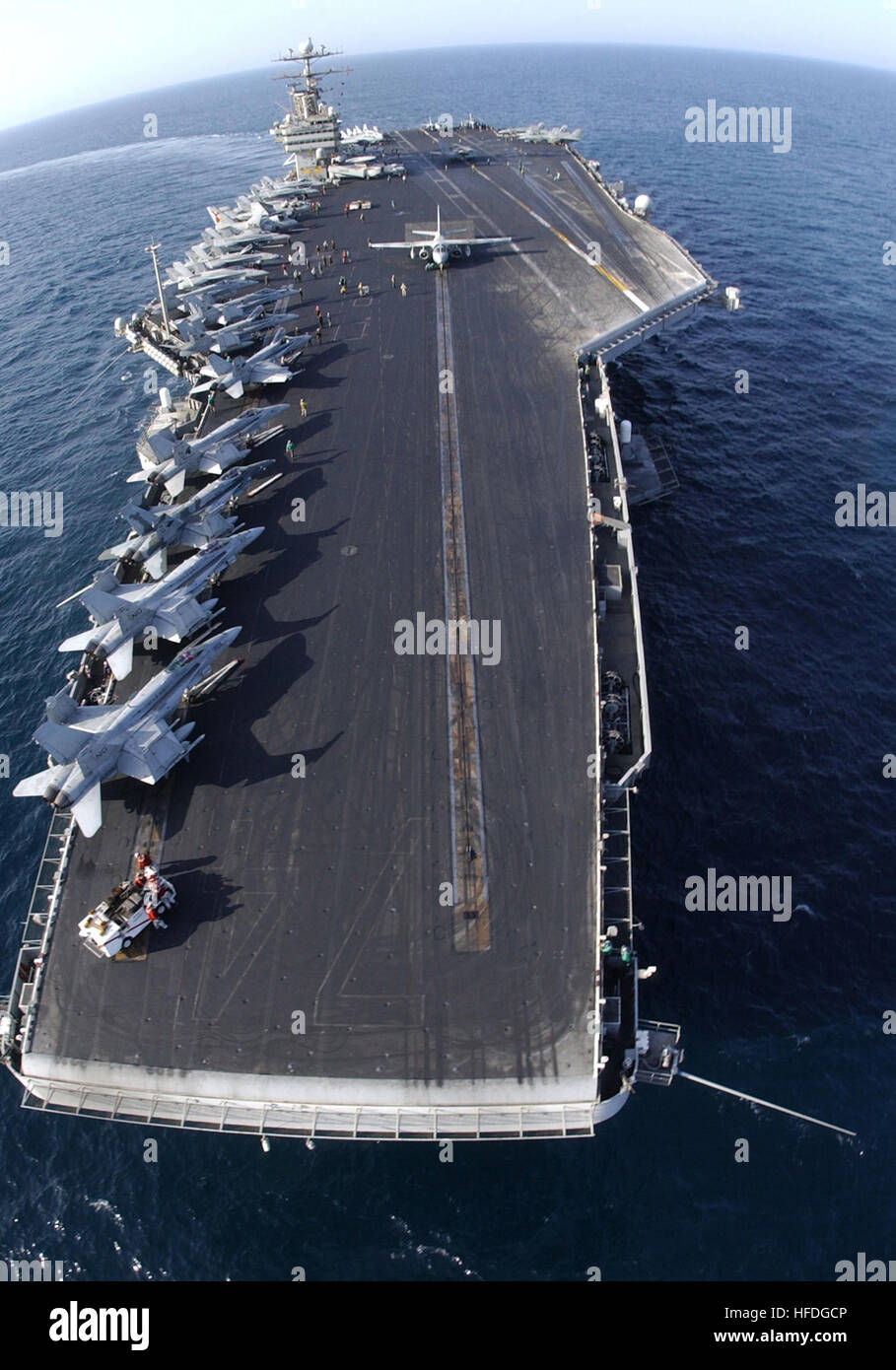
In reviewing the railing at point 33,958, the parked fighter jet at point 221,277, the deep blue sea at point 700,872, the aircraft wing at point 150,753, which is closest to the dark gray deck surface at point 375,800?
the railing at point 33,958

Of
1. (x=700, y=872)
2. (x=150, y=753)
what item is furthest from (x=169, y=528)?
(x=700, y=872)

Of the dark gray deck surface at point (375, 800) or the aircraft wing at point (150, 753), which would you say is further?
the aircraft wing at point (150, 753)

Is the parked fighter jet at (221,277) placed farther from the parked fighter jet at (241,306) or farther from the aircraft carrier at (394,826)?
the aircraft carrier at (394,826)

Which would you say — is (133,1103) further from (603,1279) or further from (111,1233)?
(603,1279)

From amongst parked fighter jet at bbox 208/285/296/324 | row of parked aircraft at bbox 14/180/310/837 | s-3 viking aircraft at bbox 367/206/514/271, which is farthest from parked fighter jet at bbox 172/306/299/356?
s-3 viking aircraft at bbox 367/206/514/271

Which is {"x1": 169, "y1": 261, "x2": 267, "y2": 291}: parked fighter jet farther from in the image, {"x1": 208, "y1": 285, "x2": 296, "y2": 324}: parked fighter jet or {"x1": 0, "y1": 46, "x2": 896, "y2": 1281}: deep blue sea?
{"x1": 0, "y1": 46, "x2": 896, "y2": 1281}: deep blue sea

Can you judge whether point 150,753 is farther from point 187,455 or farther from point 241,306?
point 241,306
